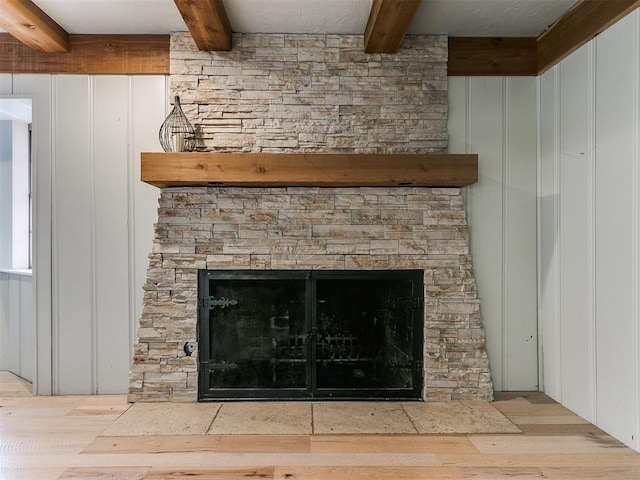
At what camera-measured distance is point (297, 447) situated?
2209 millimetres

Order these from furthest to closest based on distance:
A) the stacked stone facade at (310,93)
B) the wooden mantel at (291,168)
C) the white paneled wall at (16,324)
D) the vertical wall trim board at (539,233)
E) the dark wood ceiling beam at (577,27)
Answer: the white paneled wall at (16,324) → the vertical wall trim board at (539,233) → the stacked stone facade at (310,93) → the wooden mantel at (291,168) → the dark wood ceiling beam at (577,27)

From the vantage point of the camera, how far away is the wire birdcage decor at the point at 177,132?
2.77 metres

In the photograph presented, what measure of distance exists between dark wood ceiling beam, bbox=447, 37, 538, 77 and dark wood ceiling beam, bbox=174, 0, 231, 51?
141cm

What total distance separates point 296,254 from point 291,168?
1.72 feet

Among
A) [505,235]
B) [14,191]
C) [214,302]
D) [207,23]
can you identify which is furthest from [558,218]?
[14,191]

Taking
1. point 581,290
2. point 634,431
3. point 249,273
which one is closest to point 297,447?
point 249,273

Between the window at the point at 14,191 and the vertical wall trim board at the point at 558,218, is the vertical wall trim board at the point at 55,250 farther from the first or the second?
the vertical wall trim board at the point at 558,218

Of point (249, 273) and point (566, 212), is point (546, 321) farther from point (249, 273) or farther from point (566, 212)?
point (249, 273)

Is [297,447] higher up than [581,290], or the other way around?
[581,290]

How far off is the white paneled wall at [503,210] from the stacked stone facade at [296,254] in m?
0.23

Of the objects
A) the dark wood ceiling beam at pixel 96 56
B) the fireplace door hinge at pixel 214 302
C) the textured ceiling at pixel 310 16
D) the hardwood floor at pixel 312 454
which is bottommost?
the hardwood floor at pixel 312 454

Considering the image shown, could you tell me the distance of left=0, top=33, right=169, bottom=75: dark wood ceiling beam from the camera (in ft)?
9.59

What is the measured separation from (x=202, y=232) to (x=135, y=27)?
51.5 inches

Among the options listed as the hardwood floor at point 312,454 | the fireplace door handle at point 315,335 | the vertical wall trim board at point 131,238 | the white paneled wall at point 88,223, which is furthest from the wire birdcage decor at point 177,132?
the hardwood floor at point 312,454
